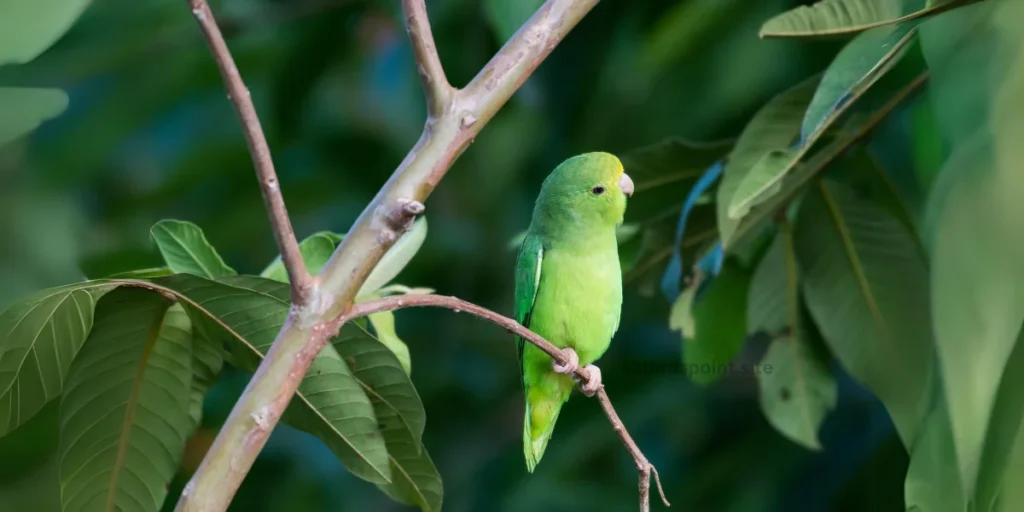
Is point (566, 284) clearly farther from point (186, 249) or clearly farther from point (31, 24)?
point (31, 24)

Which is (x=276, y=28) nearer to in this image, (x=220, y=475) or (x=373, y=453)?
(x=373, y=453)

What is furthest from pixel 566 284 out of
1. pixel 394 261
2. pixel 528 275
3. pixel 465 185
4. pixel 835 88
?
pixel 465 185

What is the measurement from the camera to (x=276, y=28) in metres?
1.63

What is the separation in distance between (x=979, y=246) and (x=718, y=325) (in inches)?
23.6

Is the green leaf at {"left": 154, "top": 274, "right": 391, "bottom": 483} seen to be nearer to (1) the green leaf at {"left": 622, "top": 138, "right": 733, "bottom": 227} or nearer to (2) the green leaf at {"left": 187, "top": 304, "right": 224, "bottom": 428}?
(2) the green leaf at {"left": 187, "top": 304, "right": 224, "bottom": 428}

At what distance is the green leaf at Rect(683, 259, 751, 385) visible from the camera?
1038mm

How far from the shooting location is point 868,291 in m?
0.92

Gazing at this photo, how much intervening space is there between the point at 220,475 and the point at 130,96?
132cm

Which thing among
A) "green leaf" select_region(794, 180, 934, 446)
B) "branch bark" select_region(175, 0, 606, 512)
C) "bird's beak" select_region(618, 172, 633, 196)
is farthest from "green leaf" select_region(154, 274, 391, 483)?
"green leaf" select_region(794, 180, 934, 446)

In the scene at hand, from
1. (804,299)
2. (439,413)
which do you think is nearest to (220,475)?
(804,299)

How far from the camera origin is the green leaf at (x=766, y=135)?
0.80m

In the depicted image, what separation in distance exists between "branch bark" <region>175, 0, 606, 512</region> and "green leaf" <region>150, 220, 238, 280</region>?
251 mm

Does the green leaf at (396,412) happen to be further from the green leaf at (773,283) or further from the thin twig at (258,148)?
the green leaf at (773,283)

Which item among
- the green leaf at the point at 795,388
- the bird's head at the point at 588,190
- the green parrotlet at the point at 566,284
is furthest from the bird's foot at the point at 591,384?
the green leaf at the point at 795,388
